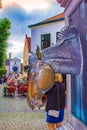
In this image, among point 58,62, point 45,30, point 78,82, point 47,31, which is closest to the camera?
point 58,62

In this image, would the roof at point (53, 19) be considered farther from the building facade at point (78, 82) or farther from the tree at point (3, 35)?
the building facade at point (78, 82)

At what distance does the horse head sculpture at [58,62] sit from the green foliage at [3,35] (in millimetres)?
25531

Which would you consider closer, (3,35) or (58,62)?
(58,62)

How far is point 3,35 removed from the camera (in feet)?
102

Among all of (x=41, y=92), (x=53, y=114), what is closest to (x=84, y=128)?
(x=53, y=114)

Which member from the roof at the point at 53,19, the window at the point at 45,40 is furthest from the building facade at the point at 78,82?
the window at the point at 45,40

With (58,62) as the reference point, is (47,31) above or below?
above

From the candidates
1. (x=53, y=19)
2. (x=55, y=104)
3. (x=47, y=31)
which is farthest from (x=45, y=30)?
(x=55, y=104)

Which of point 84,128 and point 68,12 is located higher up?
point 68,12

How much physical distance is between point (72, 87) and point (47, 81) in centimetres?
220

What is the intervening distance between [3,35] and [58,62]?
27.0m

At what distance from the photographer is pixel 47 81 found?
13.8 ft

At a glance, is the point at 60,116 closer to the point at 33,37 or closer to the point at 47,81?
the point at 47,81

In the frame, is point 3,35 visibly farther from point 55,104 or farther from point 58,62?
point 58,62
